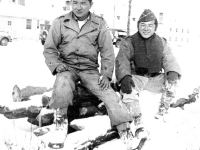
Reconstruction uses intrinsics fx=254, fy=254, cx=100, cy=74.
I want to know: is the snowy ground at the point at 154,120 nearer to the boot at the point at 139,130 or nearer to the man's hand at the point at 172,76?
the boot at the point at 139,130

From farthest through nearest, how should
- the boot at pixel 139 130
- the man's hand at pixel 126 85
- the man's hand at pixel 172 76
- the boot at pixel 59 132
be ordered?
1. the man's hand at pixel 172 76
2. the man's hand at pixel 126 85
3. the boot at pixel 139 130
4. the boot at pixel 59 132

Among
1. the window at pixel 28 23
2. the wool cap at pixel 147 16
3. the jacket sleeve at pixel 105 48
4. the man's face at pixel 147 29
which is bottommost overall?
the jacket sleeve at pixel 105 48

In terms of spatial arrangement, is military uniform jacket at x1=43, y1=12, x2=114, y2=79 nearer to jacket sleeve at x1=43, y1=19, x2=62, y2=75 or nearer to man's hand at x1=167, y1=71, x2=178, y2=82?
jacket sleeve at x1=43, y1=19, x2=62, y2=75

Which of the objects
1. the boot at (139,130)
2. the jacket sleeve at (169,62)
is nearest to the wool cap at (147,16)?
the jacket sleeve at (169,62)

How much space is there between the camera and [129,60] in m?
4.20

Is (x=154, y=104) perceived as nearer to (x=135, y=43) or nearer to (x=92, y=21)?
(x=135, y=43)

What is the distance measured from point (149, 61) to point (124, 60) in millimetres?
444

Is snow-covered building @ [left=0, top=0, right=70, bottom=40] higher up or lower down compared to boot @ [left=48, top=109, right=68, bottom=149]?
higher up

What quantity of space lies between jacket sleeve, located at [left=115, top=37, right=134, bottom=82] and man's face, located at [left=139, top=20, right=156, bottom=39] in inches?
10.2

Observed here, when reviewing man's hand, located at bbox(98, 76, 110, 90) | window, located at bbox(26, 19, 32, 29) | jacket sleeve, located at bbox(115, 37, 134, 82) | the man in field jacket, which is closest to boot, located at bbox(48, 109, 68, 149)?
the man in field jacket

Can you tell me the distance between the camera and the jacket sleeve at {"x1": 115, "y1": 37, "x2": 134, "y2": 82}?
3885 mm

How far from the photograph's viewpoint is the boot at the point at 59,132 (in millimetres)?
3010

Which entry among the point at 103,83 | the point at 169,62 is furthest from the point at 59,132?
the point at 169,62

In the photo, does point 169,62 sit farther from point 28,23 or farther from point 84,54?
point 28,23
